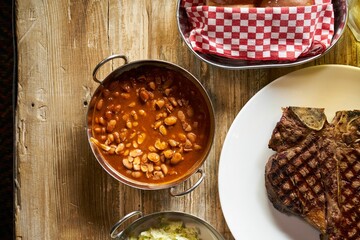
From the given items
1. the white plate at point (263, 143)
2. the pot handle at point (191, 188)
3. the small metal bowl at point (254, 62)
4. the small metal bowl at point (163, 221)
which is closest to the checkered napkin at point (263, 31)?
the small metal bowl at point (254, 62)

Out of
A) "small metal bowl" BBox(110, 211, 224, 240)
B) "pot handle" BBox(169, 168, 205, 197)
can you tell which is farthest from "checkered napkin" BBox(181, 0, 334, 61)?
"small metal bowl" BBox(110, 211, 224, 240)

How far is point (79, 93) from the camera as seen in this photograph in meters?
2.52

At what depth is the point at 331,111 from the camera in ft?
8.14

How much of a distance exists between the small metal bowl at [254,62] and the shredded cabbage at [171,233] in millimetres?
747

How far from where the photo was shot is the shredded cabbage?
2.49 m

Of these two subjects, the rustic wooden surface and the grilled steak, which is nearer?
the grilled steak

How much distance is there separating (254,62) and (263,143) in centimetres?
38

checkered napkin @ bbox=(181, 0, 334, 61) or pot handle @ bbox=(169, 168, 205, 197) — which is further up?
checkered napkin @ bbox=(181, 0, 334, 61)

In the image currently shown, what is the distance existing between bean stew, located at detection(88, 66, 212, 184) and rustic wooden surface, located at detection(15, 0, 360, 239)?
146 mm

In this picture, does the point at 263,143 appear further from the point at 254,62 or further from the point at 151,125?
the point at 151,125

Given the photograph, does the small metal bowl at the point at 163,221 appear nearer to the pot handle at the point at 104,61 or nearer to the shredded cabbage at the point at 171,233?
the shredded cabbage at the point at 171,233

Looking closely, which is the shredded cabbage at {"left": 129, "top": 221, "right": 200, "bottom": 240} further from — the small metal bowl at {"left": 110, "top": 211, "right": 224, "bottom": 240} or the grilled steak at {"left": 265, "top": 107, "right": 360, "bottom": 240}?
the grilled steak at {"left": 265, "top": 107, "right": 360, "bottom": 240}

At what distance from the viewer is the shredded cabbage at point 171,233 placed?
249cm

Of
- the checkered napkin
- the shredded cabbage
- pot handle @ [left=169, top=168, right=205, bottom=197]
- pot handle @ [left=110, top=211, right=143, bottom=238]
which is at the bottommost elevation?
the shredded cabbage
